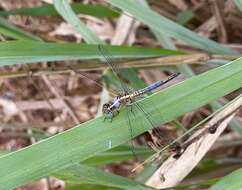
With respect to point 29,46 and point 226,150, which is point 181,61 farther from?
point 226,150

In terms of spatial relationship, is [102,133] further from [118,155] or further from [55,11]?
[55,11]

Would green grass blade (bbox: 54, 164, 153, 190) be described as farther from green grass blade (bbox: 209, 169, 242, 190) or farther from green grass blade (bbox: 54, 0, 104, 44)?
green grass blade (bbox: 54, 0, 104, 44)

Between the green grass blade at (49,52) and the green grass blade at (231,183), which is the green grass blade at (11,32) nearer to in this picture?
the green grass blade at (49,52)

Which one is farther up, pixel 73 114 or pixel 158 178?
pixel 73 114

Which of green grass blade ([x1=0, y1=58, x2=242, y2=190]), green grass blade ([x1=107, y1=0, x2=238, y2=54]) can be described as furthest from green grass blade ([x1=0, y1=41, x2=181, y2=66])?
green grass blade ([x1=0, y1=58, x2=242, y2=190])

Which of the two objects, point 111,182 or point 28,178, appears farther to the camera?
point 111,182

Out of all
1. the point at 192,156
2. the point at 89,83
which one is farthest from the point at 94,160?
the point at 89,83

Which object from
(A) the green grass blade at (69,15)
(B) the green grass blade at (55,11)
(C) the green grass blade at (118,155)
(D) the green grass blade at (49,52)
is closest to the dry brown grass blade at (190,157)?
(C) the green grass blade at (118,155)

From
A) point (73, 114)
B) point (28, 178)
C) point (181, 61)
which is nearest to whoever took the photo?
point (28, 178)
